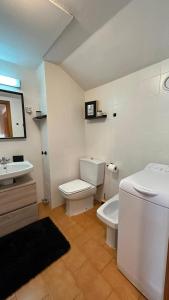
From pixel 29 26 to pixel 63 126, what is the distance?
1.16 metres

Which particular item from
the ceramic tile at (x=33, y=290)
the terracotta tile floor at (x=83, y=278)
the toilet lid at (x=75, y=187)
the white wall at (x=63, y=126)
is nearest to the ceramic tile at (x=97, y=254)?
the terracotta tile floor at (x=83, y=278)

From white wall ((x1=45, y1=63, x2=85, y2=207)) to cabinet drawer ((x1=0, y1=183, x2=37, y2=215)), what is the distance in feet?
1.38

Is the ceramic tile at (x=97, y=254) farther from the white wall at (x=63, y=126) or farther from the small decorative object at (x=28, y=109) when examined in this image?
the small decorative object at (x=28, y=109)

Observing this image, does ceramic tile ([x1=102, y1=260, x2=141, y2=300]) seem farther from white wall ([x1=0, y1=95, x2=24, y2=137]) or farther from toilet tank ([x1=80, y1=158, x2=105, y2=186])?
white wall ([x1=0, y1=95, x2=24, y2=137])

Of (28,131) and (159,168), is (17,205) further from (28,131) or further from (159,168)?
(159,168)

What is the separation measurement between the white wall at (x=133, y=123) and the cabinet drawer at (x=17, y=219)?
1.10 meters

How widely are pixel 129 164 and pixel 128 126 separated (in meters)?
0.49

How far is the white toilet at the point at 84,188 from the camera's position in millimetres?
1855

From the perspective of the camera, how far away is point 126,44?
1354mm

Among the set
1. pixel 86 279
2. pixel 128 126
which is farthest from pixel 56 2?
pixel 86 279

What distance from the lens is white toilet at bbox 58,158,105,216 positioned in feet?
6.09

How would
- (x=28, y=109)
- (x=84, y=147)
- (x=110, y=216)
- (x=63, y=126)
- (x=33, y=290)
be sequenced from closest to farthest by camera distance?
(x=33, y=290), (x=110, y=216), (x=28, y=109), (x=63, y=126), (x=84, y=147)

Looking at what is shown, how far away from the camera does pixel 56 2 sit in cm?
106

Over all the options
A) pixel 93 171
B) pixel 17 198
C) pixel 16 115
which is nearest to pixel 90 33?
pixel 16 115
